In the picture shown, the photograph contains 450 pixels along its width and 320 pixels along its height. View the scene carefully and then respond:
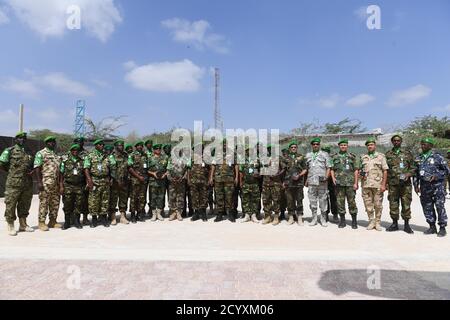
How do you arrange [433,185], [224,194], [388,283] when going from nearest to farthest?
[388,283] < [433,185] < [224,194]

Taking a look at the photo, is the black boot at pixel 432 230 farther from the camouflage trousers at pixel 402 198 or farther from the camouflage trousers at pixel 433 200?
the camouflage trousers at pixel 402 198

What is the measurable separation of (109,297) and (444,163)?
244 inches

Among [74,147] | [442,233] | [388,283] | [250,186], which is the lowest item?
[388,283]

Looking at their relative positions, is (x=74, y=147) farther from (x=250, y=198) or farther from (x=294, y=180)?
(x=294, y=180)

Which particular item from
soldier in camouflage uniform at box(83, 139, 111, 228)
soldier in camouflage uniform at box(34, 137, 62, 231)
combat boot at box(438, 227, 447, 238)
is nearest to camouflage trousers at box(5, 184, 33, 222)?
soldier in camouflage uniform at box(34, 137, 62, 231)

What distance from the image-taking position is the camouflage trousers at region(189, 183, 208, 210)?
24.8 ft

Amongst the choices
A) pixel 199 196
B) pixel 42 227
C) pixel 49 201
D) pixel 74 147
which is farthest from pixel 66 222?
pixel 199 196

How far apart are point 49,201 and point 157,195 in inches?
88.2

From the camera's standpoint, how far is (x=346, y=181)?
6.75 m

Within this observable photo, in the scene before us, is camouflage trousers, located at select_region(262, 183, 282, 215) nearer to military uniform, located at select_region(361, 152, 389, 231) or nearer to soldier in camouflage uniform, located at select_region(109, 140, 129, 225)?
military uniform, located at select_region(361, 152, 389, 231)

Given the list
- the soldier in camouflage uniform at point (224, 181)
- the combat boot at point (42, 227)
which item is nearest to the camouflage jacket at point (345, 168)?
the soldier in camouflage uniform at point (224, 181)

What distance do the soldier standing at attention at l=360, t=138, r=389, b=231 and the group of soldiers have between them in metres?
0.02

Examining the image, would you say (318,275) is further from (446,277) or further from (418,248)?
(418,248)

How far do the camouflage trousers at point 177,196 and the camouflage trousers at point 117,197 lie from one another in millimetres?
1033
